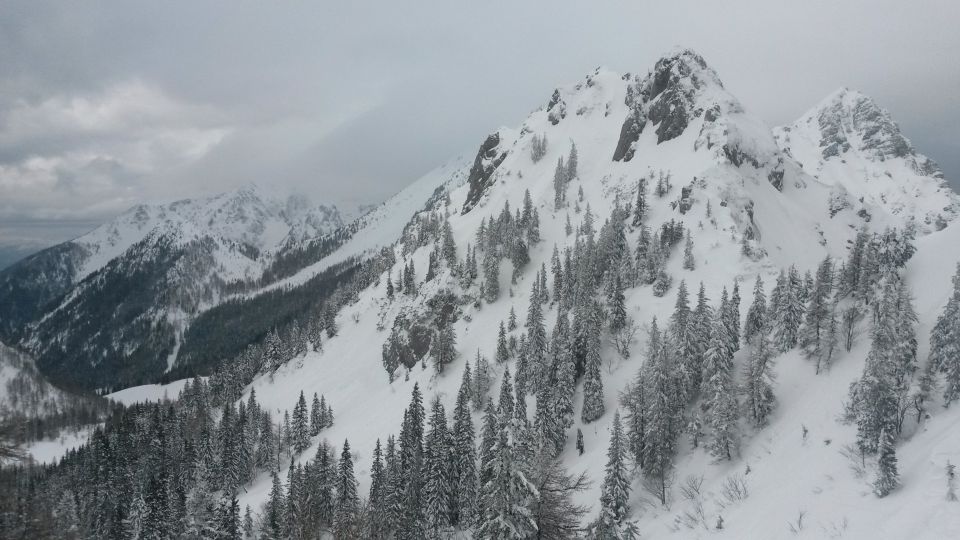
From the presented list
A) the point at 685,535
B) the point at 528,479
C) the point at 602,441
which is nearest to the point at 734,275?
the point at 602,441

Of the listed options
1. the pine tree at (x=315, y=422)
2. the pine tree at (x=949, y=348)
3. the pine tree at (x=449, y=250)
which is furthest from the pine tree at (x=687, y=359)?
the pine tree at (x=315, y=422)

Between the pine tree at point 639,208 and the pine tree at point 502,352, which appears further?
the pine tree at point 639,208

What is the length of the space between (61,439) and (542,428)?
182m

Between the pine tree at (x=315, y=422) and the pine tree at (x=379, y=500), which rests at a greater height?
the pine tree at (x=379, y=500)

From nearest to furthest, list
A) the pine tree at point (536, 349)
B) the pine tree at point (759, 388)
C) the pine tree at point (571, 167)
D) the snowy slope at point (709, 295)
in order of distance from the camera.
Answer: the snowy slope at point (709, 295) < the pine tree at point (759, 388) < the pine tree at point (536, 349) < the pine tree at point (571, 167)

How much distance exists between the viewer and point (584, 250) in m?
107

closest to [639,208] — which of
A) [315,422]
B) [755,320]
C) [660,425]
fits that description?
[755,320]

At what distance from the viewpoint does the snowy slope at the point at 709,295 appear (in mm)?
35906

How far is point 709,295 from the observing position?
269 feet

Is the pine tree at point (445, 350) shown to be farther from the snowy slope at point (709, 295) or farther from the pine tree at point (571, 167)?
the pine tree at point (571, 167)

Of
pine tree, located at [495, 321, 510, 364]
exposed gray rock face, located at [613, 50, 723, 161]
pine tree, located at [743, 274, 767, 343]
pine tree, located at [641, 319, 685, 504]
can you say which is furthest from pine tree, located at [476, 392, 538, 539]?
exposed gray rock face, located at [613, 50, 723, 161]

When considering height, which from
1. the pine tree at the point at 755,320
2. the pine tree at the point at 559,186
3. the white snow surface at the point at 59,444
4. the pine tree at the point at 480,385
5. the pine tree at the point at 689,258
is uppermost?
the pine tree at the point at 559,186

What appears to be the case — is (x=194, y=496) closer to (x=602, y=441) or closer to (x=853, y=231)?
(x=602, y=441)

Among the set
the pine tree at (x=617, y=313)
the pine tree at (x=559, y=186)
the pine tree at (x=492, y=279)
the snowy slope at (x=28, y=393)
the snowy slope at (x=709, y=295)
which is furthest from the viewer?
the snowy slope at (x=28, y=393)
